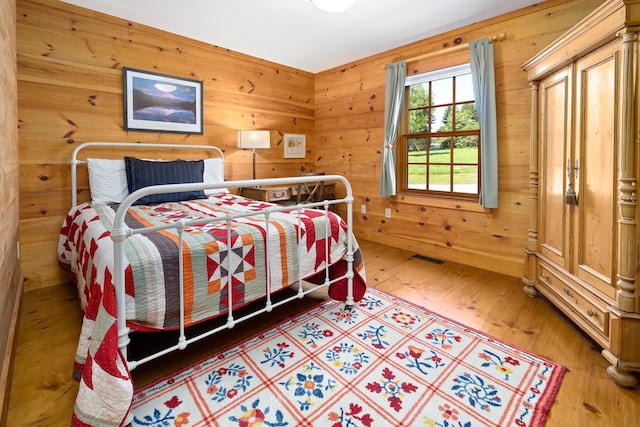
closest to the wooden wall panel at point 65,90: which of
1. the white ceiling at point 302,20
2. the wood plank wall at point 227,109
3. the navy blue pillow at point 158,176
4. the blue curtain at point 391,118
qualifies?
the wood plank wall at point 227,109

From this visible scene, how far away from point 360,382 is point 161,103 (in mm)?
3004

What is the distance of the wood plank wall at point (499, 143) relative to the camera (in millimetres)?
2697

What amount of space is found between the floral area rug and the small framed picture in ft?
9.16

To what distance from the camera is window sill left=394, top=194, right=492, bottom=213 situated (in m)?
3.08

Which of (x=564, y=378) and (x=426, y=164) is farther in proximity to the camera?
(x=426, y=164)

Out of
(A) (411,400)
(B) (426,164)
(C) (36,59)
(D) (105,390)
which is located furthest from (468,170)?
(C) (36,59)

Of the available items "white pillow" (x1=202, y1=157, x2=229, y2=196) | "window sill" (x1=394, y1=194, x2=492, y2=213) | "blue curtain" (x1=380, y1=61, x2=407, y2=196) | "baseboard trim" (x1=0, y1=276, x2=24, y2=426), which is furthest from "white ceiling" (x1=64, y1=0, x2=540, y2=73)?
"baseboard trim" (x1=0, y1=276, x2=24, y2=426)

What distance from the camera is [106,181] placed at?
2.64 m

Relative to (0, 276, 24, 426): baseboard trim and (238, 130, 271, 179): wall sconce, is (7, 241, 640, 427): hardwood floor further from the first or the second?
(238, 130, 271, 179): wall sconce

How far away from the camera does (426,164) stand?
11.5 ft

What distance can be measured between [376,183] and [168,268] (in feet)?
9.50

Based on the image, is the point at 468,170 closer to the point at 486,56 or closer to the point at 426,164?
the point at 426,164

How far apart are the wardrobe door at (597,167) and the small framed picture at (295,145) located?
3.09 m

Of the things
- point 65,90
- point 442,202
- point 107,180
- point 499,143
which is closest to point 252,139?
→ point 107,180
